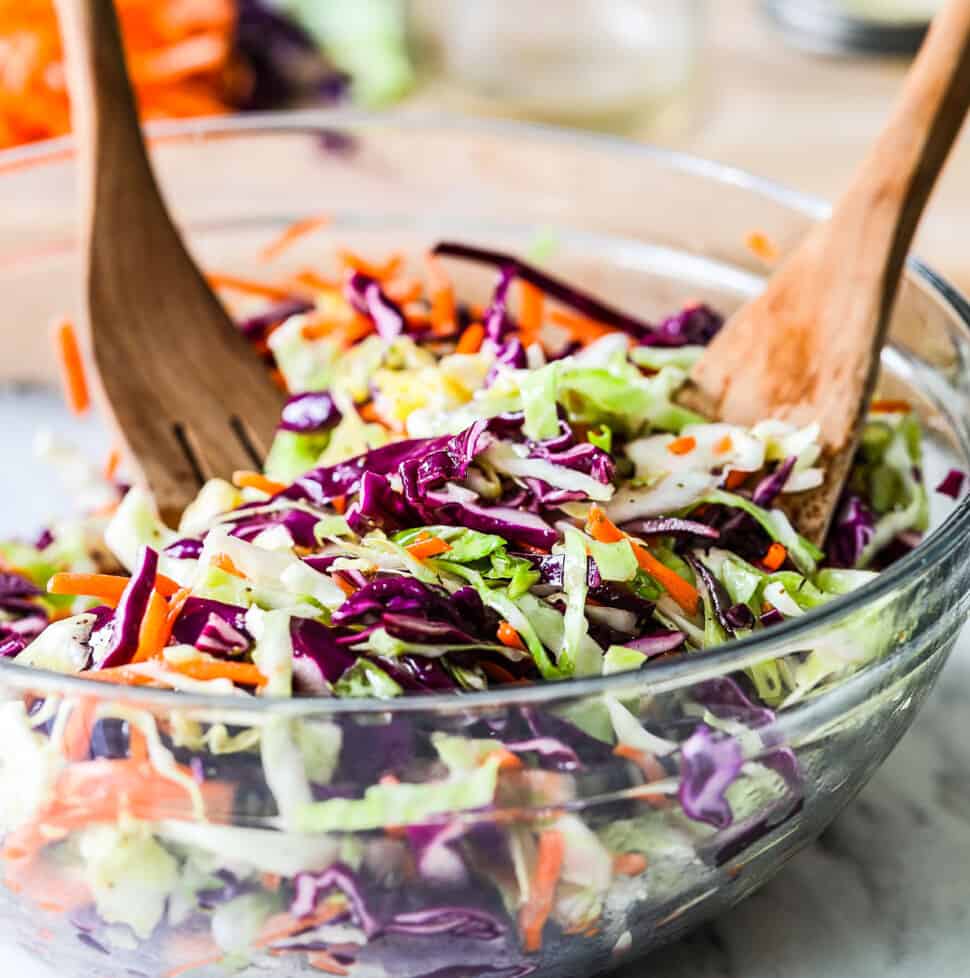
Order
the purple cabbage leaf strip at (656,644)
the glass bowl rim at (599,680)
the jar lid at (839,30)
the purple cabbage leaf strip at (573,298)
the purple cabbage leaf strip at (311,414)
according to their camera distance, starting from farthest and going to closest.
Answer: the jar lid at (839,30), the purple cabbage leaf strip at (573,298), the purple cabbage leaf strip at (311,414), the purple cabbage leaf strip at (656,644), the glass bowl rim at (599,680)

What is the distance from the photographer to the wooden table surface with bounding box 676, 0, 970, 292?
263 cm

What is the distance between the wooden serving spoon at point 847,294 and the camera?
1414 millimetres

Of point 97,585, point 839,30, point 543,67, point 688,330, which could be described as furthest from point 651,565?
point 839,30

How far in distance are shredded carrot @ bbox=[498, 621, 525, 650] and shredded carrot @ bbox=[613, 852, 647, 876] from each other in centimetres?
19

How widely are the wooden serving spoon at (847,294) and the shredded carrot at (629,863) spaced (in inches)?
19.6

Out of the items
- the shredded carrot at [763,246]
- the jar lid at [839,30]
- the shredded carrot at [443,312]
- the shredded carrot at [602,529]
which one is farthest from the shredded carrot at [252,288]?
the jar lid at [839,30]

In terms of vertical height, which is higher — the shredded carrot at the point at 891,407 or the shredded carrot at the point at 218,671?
the shredded carrot at the point at 218,671

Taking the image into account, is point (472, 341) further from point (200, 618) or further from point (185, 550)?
point (200, 618)

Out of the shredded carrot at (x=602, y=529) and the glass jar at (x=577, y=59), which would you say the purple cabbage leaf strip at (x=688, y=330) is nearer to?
the shredded carrot at (x=602, y=529)

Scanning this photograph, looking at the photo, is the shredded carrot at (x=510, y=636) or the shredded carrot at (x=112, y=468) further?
the shredded carrot at (x=112, y=468)

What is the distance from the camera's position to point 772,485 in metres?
1.39

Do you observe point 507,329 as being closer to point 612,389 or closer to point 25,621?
point 612,389

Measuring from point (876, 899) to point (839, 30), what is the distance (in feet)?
8.04

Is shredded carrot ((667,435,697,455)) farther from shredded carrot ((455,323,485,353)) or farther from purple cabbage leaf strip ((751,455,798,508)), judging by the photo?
shredded carrot ((455,323,485,353))
